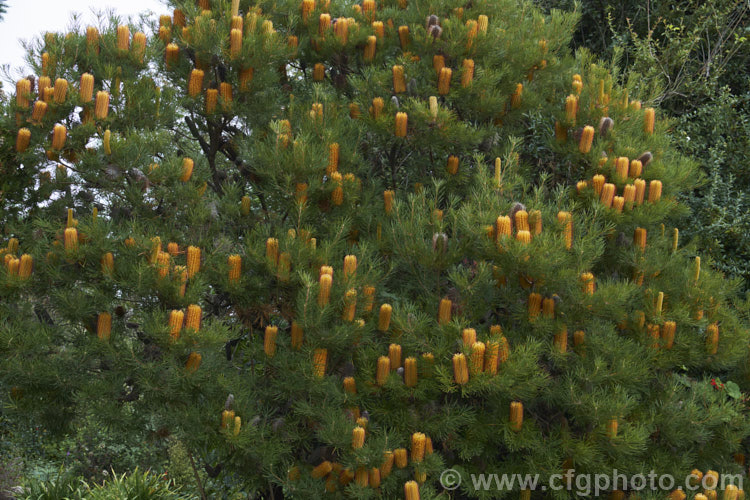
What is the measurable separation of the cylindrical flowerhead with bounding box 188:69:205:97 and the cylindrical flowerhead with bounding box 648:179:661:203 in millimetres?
2935

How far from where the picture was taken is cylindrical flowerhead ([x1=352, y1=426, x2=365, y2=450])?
3801 mm

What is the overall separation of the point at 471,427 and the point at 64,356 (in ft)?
8.03

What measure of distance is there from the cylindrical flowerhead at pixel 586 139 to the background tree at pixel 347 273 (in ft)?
0.07

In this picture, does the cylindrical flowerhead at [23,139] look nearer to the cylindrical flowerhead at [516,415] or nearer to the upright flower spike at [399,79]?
the upright flower spike at [399,79]

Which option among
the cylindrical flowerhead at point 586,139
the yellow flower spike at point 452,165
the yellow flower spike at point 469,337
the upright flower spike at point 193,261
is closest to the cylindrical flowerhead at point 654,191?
the cylindrical flowerhead at point 586,139

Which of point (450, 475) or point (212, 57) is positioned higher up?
point (212, 57)

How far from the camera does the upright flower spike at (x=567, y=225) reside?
3.95 metres

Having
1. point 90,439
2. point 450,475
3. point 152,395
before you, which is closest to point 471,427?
point 450,475

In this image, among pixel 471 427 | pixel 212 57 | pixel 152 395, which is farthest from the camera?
pixel 212 57

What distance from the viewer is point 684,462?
448cm

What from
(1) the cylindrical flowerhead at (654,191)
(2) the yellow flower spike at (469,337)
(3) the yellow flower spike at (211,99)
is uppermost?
(3) the yellow flower spike at (211,99)

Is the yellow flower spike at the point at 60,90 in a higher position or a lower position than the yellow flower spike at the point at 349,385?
higher

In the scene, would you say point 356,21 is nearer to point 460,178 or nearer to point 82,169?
point 460,178

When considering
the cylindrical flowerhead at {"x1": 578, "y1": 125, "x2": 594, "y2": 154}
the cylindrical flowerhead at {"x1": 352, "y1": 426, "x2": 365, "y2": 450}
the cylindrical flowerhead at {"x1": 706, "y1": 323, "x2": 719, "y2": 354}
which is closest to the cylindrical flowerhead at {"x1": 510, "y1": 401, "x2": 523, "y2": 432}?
the cylindrical flowerhead at {"x1": 352, "y1": 426, "x2": 365, "y2": 450}
